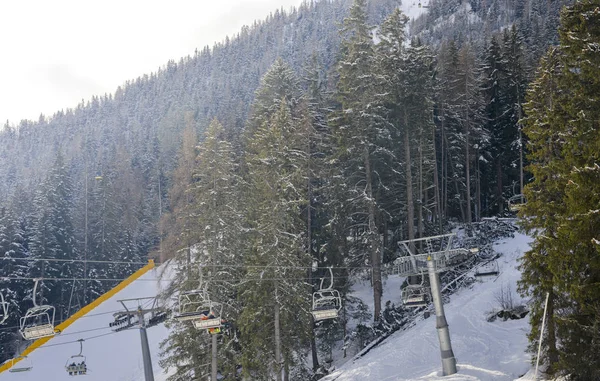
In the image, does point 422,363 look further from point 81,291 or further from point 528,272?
point 81,291

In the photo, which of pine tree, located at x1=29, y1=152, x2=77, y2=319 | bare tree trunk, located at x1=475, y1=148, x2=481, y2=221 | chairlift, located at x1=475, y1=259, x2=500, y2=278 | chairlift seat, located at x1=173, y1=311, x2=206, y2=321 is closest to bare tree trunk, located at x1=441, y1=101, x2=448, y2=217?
bare tree trunk, located at x1=475, y1=148, x2=481, y2=221

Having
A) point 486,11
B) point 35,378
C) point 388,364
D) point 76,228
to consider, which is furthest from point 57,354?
point 486,11

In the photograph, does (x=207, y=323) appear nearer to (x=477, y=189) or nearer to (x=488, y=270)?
(x=488, y=270)

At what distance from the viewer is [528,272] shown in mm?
17781

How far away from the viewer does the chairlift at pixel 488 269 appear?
31066 mm

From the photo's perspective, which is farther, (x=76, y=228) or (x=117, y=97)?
(x=117, y=97)

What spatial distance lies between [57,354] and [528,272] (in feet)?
120

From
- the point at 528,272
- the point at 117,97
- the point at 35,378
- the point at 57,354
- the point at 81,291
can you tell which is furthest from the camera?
the point at 117,97

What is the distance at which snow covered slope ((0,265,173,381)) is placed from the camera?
3978 cm

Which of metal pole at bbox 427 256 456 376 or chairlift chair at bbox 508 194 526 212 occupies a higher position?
chairlift chair at bbox 508 194 526 212

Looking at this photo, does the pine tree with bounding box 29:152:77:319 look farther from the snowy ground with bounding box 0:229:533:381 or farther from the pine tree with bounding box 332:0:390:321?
the pine tree with bounding box 332:0:390:321

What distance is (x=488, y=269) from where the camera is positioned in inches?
1256

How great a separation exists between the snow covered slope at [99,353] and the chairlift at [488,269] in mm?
21607

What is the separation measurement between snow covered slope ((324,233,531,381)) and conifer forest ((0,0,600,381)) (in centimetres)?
209
